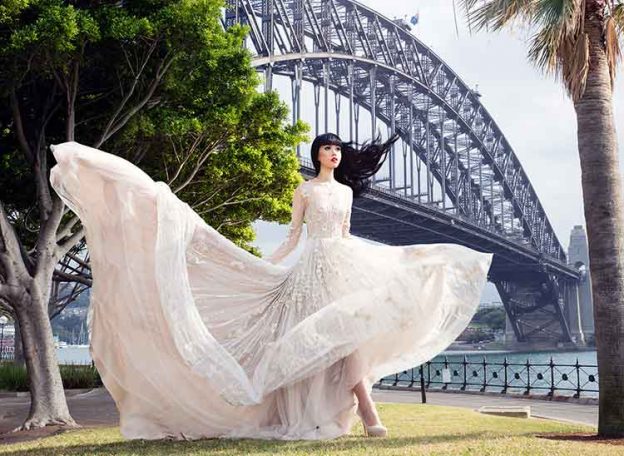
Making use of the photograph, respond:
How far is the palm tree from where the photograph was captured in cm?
584

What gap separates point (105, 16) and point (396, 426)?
17.6ft

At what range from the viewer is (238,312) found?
188 inches

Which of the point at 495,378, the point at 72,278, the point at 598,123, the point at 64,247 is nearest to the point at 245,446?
the point at 598,123

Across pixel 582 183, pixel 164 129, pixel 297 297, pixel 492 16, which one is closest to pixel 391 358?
pixel 297 297

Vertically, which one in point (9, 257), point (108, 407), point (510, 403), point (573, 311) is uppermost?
point (573, 311)

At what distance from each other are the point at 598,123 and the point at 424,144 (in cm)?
5303

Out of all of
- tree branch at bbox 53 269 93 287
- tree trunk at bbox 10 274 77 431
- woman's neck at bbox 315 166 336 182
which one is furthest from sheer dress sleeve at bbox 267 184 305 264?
tree branch at bbox 53 269 93 287

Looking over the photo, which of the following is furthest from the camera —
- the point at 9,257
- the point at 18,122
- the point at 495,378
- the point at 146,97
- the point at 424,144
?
the point at 424,144

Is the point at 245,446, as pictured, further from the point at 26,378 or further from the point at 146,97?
the point at 26,378

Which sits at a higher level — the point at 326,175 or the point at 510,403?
the point at 326,175

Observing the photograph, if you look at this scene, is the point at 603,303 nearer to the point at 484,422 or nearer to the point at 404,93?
the point at 484,422

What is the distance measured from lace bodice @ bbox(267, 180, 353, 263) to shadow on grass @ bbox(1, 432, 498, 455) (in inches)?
47.8

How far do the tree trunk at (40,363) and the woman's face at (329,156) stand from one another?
4.39 meters

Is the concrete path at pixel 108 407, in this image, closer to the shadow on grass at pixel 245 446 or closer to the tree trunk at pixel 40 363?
the tree trunk at pixel 40 363
